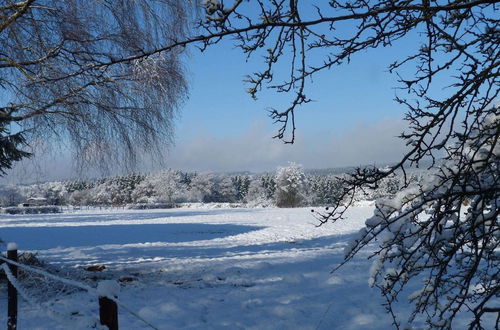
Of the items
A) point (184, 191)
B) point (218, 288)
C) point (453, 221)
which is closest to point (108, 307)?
point (453, 221)

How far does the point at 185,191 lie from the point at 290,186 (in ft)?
102

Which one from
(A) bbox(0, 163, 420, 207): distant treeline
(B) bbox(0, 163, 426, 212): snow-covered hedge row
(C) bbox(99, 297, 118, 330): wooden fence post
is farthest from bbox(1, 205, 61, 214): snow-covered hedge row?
(C) bbox(99, 297, 118, 330): wooden fence post

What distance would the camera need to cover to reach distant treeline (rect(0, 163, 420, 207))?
56.0 meters

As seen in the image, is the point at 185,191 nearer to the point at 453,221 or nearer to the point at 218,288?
the point at 218,288

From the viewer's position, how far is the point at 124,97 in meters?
5.54

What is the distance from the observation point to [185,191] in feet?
259

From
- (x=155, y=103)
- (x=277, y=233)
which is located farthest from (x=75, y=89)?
(x=277, y=233)

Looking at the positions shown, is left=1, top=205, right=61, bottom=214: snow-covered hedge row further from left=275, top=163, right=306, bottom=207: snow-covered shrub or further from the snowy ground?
the snowy ground

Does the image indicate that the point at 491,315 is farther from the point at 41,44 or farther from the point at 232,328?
the point at 41,44

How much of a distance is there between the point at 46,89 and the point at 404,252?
15.1 ft

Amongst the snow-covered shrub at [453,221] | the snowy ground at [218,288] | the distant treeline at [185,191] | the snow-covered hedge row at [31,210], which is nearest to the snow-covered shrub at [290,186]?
the distant treeline at [185,191]

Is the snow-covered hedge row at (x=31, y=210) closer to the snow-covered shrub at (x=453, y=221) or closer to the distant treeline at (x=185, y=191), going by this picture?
the distant treeline at (x=185, y=191)

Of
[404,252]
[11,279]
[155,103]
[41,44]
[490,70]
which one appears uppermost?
[41,44]

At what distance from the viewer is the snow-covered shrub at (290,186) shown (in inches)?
2095
